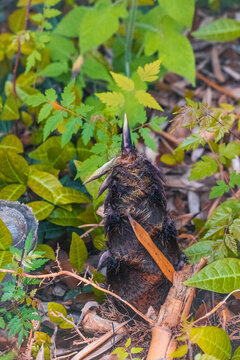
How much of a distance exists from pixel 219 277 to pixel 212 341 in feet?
0.75

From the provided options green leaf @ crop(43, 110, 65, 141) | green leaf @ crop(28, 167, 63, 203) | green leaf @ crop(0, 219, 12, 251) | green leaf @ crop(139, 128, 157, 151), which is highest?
green leaf @ crop(43, 110, 65, 141)

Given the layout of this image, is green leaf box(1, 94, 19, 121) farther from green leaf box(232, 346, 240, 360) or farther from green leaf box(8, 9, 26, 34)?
green leaf box(232, 346, 240, 360)

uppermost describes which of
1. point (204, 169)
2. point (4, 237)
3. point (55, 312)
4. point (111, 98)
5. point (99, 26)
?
point (99, 26)

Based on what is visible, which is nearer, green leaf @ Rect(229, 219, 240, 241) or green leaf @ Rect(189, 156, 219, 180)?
green leaf @ Rect(229, 219, 240, 241)

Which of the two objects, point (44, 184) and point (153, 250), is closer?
point (153, 250)

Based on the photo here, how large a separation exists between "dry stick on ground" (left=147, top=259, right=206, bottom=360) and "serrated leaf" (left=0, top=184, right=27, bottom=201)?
2.75 feet

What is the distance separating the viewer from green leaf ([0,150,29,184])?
2.05 metres

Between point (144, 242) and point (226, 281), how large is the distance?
1.04 feet

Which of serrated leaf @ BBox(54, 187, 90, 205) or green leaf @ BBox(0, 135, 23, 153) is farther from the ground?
green leaf @ BBox(0, 135, 23, 153)

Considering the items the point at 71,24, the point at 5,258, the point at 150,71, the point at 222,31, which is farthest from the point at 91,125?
the point at 222,31

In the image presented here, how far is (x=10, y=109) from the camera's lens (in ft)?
7.75

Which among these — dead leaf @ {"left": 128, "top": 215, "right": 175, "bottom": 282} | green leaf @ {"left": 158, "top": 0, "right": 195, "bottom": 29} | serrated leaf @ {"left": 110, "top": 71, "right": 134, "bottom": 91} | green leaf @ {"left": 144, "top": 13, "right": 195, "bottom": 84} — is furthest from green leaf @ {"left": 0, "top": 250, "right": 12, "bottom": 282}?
green leaf @ {"left": 158, "top": 0, "right": 195, "bottom": 29}

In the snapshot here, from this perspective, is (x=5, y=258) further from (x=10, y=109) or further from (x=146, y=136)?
(x=10, y=109)

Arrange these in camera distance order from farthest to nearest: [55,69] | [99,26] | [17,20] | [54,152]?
1. [17,20]
2. [55,69]
3. [99,26]
4. [54,152]
